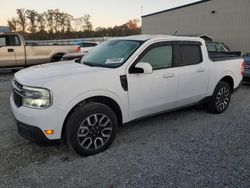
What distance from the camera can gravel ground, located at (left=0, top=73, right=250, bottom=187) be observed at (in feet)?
8.98

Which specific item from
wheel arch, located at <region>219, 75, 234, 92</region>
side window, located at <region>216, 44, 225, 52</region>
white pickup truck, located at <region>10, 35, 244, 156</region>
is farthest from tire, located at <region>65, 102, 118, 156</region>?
side window, located at <region>216, 44, 225, 52</region>

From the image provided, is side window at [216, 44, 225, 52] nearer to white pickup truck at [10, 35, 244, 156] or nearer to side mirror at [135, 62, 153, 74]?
white pickup truck at [10, 35, 244, 156]

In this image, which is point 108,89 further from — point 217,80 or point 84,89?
point 217,80

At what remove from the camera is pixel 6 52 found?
10109 mm

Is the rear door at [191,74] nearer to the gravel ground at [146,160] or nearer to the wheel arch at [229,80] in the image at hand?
the gravel ground at [146,160]

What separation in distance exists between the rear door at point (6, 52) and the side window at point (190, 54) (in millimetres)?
8627

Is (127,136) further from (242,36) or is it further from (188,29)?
(188,29)

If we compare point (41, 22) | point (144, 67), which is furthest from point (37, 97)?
point (41, 22)

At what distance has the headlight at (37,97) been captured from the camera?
284cm

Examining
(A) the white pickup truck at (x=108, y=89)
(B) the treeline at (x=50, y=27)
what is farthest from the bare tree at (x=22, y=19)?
(A) the white pickup truck at (x=108, y=89)

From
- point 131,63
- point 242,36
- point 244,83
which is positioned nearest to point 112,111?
point 131,63

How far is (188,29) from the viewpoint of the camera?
20.4 m

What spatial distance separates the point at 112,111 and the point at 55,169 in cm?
111

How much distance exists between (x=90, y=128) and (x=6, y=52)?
872 centimetres
